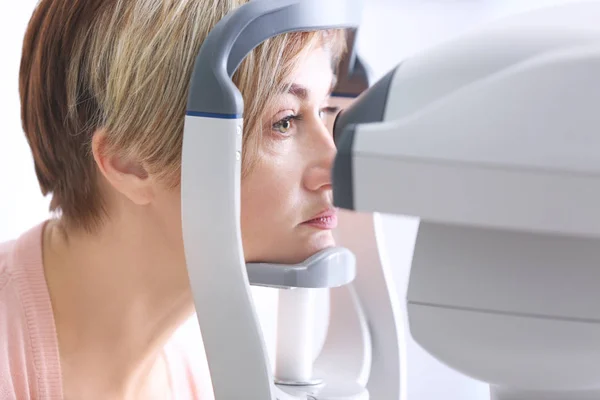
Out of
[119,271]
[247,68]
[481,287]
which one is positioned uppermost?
[247,68]

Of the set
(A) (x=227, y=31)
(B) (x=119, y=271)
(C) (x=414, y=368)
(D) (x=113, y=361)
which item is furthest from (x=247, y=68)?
(C) (x=414, y=368)

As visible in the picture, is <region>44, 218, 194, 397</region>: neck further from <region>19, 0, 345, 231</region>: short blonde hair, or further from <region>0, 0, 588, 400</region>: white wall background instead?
<region>0, 0, 588, 400</region>: white wall background

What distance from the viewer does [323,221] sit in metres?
0.99

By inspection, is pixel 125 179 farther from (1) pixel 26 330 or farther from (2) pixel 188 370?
(2) pixel 188 370

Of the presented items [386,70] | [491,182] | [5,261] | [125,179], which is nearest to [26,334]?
[5,261]

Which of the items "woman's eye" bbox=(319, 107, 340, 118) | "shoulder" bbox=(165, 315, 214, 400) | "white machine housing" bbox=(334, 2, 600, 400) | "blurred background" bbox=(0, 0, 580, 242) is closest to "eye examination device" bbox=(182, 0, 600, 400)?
"white machine housing" bbox=(334, 2, 600, 400)

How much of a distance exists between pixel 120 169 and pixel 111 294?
201 mm

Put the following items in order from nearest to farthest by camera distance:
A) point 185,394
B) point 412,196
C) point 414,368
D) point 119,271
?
point 412,196 → point 119,271 → point 185,394 → point 414,368

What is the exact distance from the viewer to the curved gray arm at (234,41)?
671 millimetres

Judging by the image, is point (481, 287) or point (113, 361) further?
point (113, 361)

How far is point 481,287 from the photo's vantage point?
1.76ft

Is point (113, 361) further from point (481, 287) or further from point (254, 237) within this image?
point (481, 287)

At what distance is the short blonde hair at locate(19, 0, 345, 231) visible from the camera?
3.07ft

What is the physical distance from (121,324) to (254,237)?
273mm
